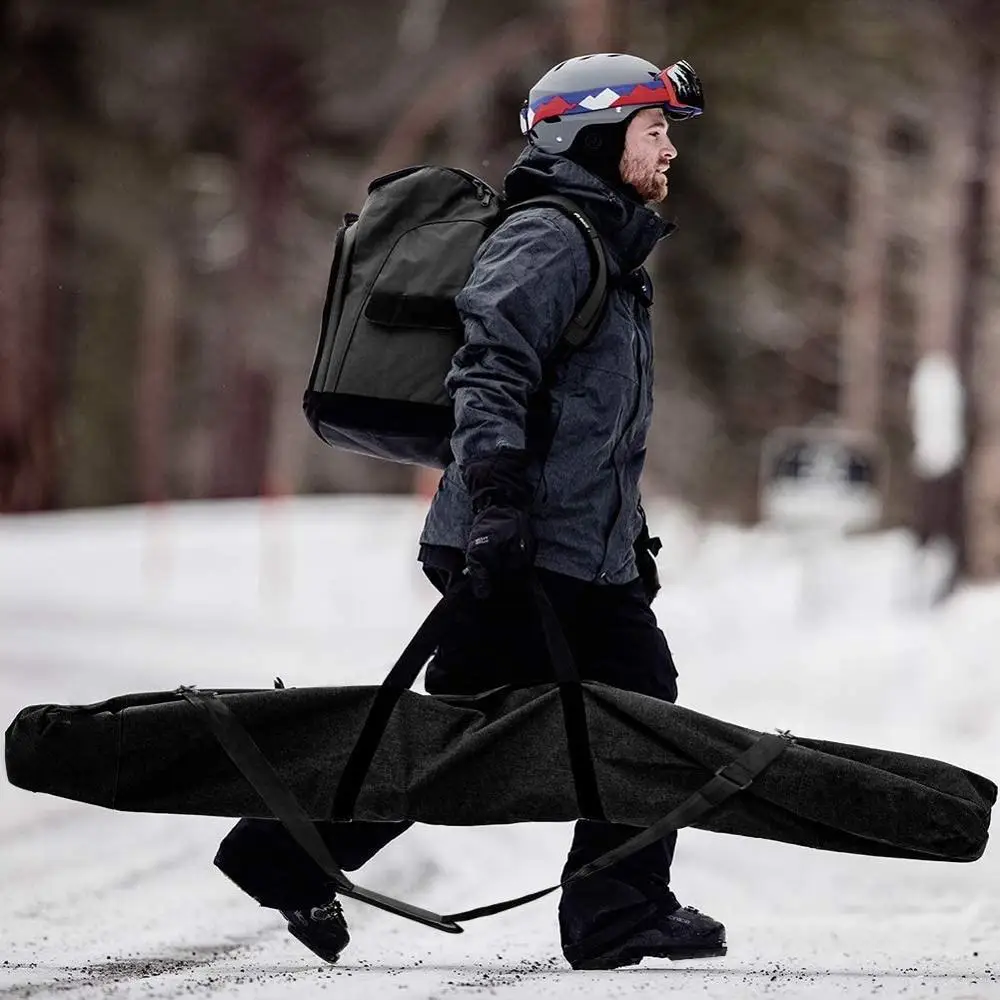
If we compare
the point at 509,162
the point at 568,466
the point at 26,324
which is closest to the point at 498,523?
the point at 568,466

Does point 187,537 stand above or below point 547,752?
below

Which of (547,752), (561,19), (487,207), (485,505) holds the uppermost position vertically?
(561,19)

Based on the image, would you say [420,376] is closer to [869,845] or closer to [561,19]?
[869,845]

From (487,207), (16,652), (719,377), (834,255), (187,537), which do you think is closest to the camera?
(487,207)

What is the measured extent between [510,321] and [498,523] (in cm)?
41

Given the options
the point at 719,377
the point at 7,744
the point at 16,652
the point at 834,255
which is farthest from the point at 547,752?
the point at 834,255

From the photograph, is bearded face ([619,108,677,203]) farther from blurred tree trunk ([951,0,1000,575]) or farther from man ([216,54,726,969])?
blurred tree trunk ([951,0,1000,575])

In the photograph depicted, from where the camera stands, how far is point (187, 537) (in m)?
19.7

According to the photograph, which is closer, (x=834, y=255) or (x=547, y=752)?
(x=547, y=752)

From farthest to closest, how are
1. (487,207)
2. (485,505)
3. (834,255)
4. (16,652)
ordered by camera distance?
(834,255) < (16,652) < (487,207) < (485,505)

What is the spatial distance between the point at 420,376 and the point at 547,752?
2.64 feet

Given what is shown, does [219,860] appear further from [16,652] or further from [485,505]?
[16,652]

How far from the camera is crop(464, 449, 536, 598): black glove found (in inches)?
142

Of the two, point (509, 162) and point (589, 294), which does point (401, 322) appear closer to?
point (589, 294)
